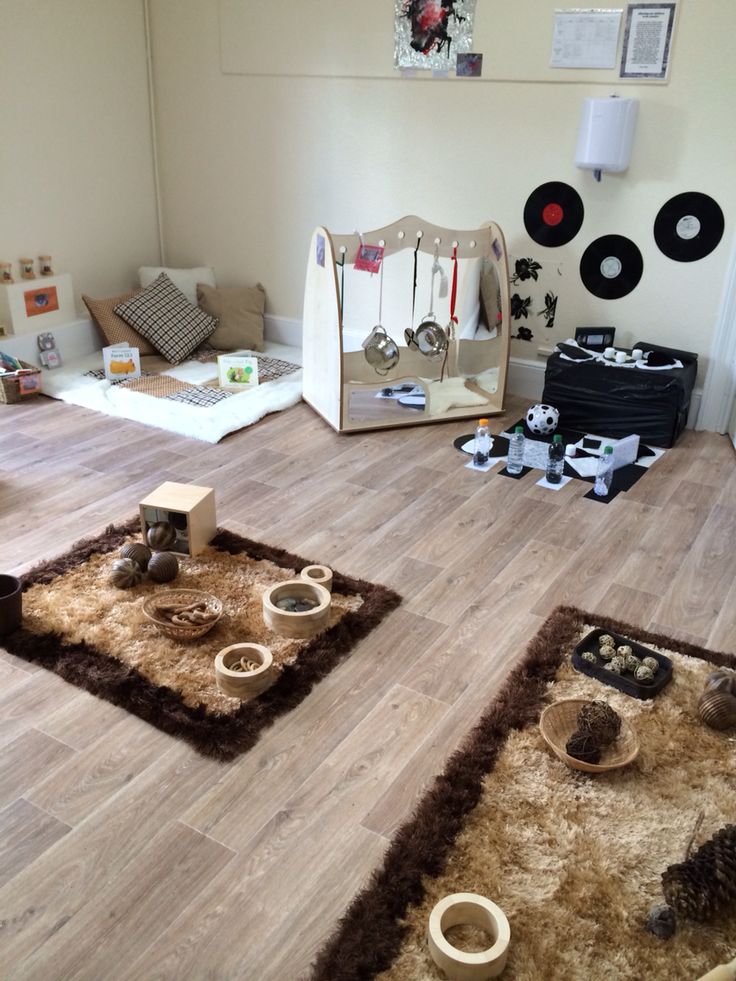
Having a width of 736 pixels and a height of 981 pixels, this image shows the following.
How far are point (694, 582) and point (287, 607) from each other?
128 centimetres

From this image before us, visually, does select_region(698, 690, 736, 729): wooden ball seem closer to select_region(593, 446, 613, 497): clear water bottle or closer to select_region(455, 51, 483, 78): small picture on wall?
select_region(593, 446, 613, 497): clear water bottle

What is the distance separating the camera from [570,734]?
1.93m

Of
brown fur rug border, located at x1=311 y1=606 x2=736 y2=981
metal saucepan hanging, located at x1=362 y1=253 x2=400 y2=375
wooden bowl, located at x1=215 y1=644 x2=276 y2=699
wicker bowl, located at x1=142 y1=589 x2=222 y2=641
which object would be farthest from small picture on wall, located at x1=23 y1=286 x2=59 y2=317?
brown fur rug border, located at x1=311 y1=606 x2=736 y2=981

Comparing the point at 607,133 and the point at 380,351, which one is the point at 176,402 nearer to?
the point at 380,351

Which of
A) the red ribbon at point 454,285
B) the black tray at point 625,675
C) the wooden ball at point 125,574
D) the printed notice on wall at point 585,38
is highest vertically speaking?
the printed notice on wall at point 585,38

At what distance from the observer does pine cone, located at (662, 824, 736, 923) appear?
1.50m

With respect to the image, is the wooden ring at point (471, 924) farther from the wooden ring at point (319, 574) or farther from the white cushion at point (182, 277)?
the white cushion at point (182, 277)

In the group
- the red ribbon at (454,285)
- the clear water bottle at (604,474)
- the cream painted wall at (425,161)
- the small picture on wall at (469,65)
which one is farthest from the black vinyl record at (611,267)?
the clear water bottle at (604,474)

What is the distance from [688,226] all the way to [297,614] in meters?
2.59

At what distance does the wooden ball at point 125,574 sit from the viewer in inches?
95.7

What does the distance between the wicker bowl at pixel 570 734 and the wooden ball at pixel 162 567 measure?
1.14 meters

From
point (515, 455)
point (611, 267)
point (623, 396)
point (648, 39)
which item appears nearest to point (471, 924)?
point (515, 455)

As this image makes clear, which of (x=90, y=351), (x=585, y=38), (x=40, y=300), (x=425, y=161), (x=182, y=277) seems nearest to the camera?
(x=585, y=38)

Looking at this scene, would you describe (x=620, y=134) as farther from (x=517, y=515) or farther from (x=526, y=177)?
(x=517, y=515)
